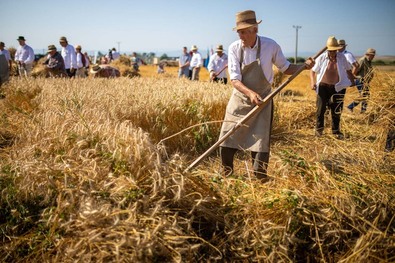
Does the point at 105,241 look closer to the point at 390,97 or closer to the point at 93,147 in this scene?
the point at 93,147

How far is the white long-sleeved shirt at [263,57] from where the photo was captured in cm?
315

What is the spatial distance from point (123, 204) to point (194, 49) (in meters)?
10.7

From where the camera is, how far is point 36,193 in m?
2.19

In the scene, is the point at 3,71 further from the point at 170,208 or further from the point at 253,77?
the point at 170,208

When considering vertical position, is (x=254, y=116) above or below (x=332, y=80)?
below

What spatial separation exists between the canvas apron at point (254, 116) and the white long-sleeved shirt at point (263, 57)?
0.12 feet

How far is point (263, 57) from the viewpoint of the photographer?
316cm

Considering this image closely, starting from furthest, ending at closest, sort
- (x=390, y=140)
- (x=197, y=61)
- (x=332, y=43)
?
(x=197, y=61) → (x=332, y=43) → (x=390, y=140)

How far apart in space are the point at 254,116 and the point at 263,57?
581mm

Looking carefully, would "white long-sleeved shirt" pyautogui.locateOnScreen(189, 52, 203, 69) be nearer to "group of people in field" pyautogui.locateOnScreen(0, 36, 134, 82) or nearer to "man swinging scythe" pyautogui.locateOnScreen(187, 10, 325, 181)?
"group of people in field" pyautogui.locateOnScreen(0, 36, 134, 82)

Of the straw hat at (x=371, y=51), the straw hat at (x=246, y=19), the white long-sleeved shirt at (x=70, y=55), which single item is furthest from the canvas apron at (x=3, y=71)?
the straw hat at (x=371, y=51)

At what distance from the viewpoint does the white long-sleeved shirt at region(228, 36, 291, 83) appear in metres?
3.15

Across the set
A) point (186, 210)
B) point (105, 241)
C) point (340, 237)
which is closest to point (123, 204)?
point (105, 241)

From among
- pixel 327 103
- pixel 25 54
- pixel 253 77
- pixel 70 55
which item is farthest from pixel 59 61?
pixel 253 77
